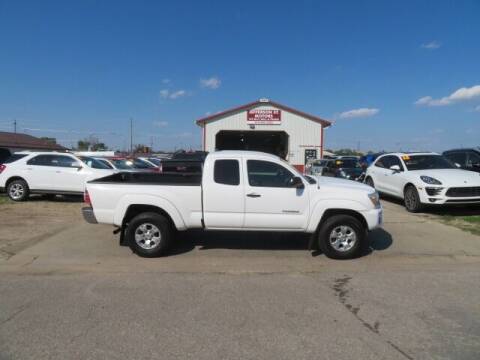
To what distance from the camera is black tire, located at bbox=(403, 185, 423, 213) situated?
10284 millimetres

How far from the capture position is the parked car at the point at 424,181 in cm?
966

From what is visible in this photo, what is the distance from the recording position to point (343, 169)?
1805cm

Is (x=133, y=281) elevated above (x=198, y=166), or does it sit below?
below

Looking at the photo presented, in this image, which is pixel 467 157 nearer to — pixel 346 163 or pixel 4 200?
pixel 346 163

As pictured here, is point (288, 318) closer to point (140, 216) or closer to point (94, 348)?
point (94, 348)

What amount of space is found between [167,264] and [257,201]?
179cm

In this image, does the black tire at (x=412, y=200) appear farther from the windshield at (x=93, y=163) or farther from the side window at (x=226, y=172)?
the windshield at (x=93, y=163)

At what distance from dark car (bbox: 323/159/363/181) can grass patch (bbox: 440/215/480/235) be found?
737cm

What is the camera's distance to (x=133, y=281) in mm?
5016

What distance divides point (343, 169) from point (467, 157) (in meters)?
5.52

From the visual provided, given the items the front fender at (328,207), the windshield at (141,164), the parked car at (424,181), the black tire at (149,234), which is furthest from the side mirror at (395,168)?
the windshield at (141,164)

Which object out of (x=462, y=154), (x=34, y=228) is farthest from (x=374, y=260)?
(x=462, y=154)

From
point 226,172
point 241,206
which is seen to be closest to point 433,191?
point 241,206

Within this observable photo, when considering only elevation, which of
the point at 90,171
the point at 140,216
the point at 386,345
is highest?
the point at 90,171
